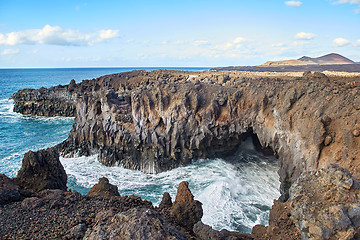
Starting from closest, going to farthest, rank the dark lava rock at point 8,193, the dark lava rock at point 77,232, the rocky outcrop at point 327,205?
the rocky outcrop at point 327,205 < the dark lava rock at point 77,232 < the dark lava rock at point 8,193

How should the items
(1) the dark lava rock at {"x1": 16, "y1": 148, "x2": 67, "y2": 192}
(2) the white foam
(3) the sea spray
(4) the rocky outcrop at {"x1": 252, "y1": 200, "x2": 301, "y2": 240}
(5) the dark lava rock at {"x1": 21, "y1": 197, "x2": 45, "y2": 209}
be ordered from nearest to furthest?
(4) the rocky outcrop at {"x1": 252, "y1": 200, "x2": 301, "y2": 240} < (5) the dark lava rock at {"x1": 21, "y1": 197, "x2": 45, "y2": 209} < (1) the dark lava rock at {"x1": 16, "y1": 148, "x2": 67, "y2": 192} < (2) the white foam < (3) the sea spray

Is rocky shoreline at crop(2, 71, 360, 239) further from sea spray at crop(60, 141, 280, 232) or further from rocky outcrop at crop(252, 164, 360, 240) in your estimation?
sea spray at crop(60, 141, 280, 232)

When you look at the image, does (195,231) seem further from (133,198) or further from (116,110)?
(116,110)

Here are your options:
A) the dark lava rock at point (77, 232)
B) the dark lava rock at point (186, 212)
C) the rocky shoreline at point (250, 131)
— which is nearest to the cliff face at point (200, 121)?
the rocky shoreline at point (250, 131)

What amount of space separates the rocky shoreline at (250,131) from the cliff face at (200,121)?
74 millimetres

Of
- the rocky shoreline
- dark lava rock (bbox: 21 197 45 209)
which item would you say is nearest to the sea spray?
the rocky shoreline

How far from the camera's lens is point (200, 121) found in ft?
73.1

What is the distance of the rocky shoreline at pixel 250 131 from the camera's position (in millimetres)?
7742

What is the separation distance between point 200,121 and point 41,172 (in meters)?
13.0

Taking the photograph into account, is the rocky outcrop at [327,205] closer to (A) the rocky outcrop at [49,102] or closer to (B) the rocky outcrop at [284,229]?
(B) the rocky outcrop at [284,229]

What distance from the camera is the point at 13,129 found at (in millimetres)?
41500

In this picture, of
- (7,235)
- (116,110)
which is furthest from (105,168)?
(7,235)

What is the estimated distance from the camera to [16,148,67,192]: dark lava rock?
12.1 meters

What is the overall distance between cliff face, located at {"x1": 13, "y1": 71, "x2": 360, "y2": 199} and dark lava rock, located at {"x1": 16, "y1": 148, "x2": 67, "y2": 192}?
9.96 m
